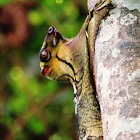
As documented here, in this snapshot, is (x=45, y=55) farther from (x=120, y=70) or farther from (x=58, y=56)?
(x=120, y=70)

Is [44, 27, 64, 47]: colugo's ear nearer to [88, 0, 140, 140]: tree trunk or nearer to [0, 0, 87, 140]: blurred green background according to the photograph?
[88, 0, 140, 140]: tree trunk

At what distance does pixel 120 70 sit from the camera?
2.18 m

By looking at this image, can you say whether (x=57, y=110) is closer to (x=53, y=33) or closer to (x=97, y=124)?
(x=53, y=33)

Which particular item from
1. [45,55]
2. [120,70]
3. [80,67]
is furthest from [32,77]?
[120,70]

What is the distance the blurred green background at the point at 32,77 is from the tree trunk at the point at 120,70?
10.8ft

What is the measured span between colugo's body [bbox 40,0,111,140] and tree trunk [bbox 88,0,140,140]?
13 centimetres

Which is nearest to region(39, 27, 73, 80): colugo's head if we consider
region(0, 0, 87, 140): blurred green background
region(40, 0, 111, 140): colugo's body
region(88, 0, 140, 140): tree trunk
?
region(40, 0, 111, 140): colugo's body

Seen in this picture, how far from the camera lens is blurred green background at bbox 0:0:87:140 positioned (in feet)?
18.8

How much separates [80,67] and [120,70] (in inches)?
29.5

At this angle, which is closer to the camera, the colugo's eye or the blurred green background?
the colugo's eye

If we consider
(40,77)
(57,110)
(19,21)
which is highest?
(19,21)

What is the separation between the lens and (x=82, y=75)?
285 centimetres

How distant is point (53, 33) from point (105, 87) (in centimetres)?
106

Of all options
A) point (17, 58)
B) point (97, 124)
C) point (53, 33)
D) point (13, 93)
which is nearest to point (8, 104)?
point (13, 93)
